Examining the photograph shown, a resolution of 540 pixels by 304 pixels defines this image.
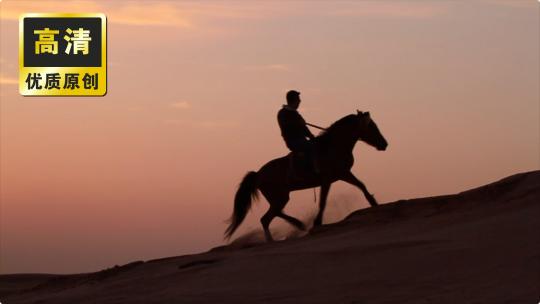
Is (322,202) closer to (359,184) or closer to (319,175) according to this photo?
(319,175)

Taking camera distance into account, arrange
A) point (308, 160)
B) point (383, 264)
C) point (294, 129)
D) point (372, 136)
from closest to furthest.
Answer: point (383, 264) → point (294, 129) → point (308, 160) → point (372, 136)

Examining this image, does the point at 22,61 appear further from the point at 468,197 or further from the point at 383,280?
the point at 383,280

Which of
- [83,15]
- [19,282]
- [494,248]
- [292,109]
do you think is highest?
[83,15]

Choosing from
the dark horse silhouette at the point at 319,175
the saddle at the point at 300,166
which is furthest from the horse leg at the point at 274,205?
the saddle at the point at 300,166

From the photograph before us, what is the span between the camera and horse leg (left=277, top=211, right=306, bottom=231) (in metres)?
17.9

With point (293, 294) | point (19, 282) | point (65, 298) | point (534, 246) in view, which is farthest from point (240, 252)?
point (19, 282)

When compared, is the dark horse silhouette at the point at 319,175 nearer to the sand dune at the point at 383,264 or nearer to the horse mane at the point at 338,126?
the horse mane at the point at 338,126

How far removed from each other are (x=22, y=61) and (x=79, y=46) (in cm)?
99

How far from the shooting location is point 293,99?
17.2m

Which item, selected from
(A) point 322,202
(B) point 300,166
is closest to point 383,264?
(A) point 322,202

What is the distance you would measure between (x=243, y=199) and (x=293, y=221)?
1.06 metres

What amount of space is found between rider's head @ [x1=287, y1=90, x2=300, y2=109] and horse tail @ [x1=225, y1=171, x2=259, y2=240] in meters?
1.87

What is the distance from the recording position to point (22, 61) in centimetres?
1792

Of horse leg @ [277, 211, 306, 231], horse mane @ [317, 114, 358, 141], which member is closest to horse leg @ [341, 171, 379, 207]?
horse mane @ [317, 114, 358, 141]
